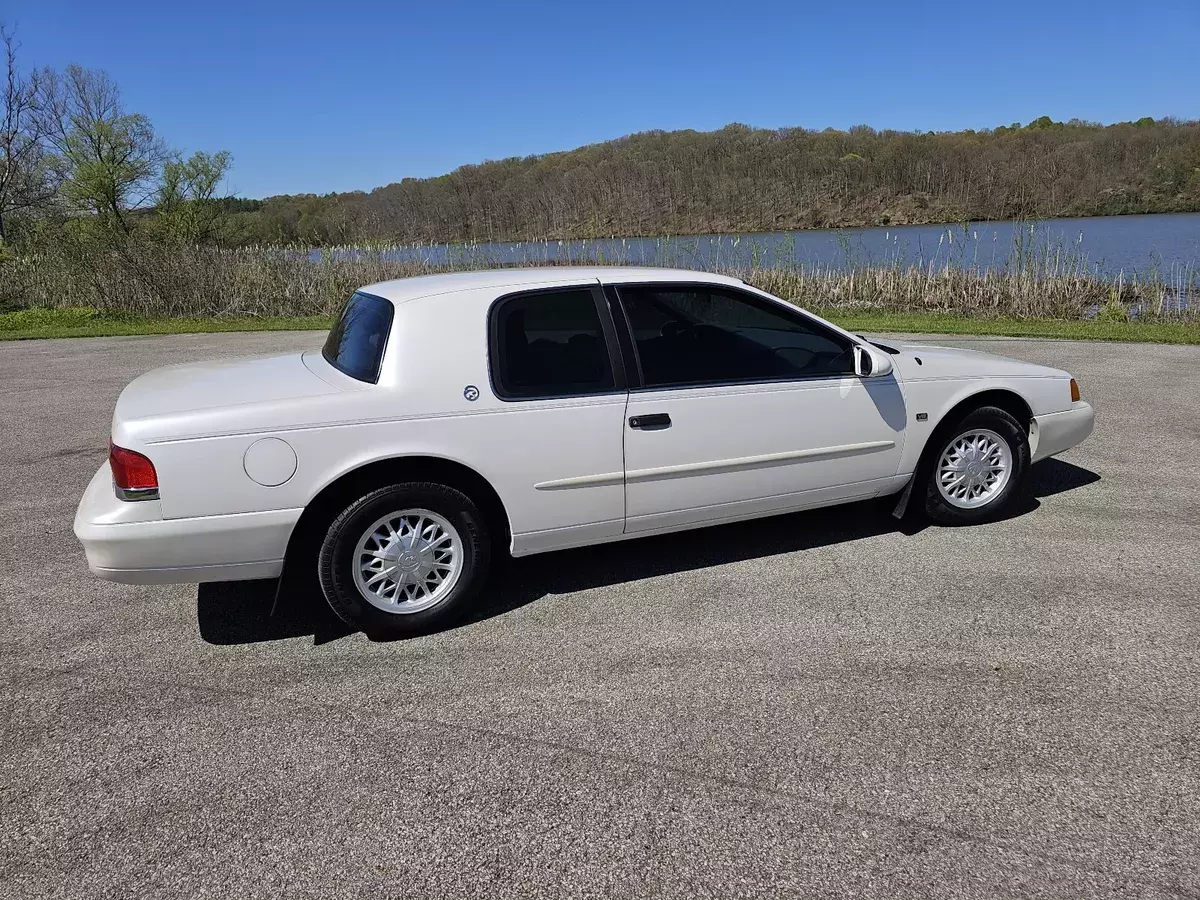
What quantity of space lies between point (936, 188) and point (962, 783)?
63.9 metres

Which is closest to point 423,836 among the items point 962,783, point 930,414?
point 962,783

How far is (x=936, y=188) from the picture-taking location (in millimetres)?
59000

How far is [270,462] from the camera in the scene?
11.4 ft

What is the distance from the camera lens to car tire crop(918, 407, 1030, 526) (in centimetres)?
484

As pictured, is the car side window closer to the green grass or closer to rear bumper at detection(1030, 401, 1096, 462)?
rear bumper at detection(1030, 401, 1096, 462)

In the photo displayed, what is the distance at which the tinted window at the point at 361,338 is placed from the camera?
383 centimetres

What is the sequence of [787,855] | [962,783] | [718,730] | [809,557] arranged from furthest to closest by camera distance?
[809,557], [718,730], [962,783], [787,855]

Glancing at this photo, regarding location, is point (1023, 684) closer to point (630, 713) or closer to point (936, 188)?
point (630, 713)

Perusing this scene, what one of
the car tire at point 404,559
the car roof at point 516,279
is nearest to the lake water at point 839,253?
the car roof at point 516,279

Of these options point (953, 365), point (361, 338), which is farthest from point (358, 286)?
point (953, 365)

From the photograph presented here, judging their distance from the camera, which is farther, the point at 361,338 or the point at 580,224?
the point at 580,224

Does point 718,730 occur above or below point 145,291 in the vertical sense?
below

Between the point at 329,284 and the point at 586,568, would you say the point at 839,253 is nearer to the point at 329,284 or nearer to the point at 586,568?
the point at 329,284

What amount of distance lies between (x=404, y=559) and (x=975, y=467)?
339 cm
